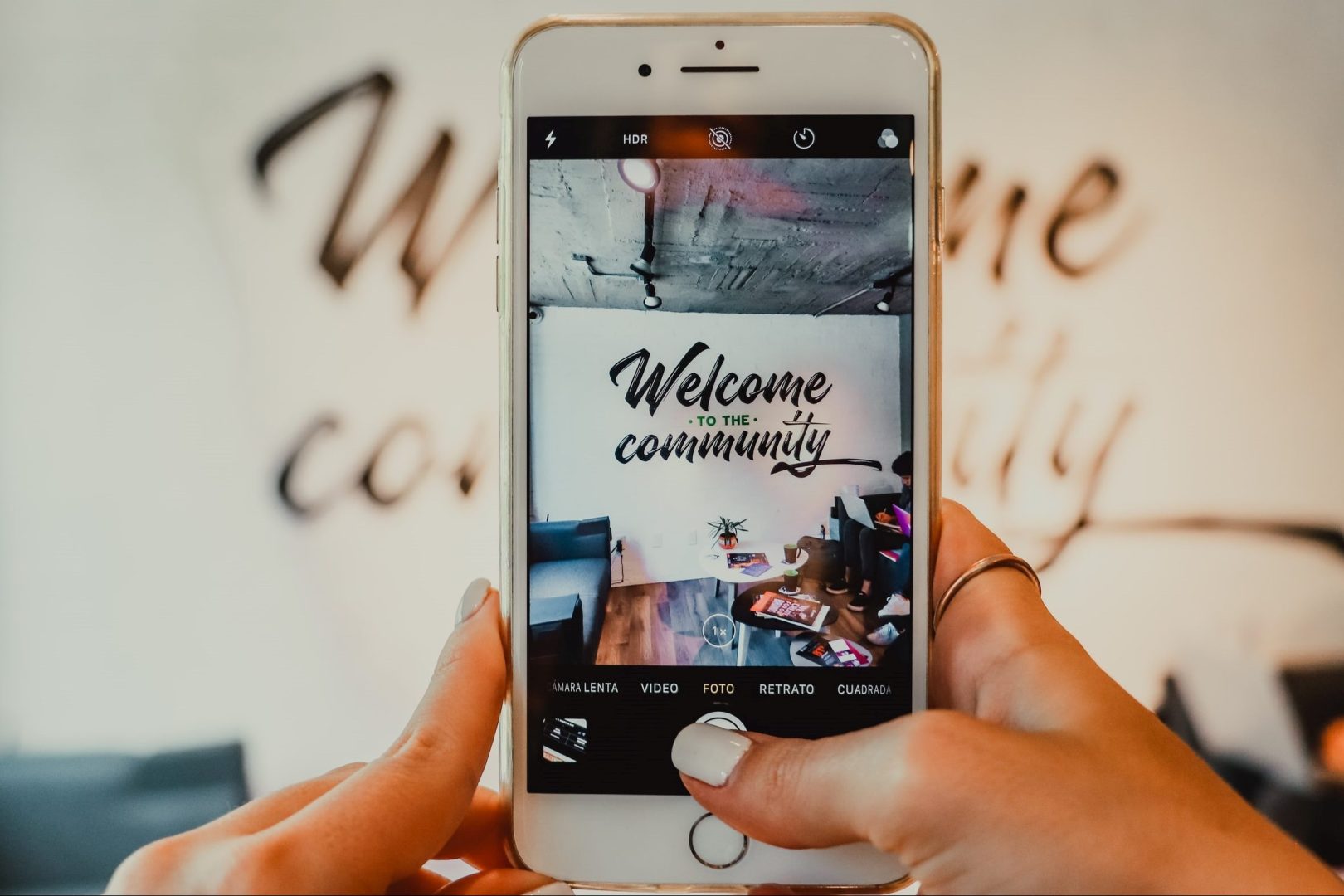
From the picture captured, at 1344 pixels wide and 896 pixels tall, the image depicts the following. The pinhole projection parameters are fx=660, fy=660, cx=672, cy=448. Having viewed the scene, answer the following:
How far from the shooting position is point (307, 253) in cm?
71

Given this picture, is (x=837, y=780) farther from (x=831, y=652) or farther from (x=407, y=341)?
(x=407, y=341)

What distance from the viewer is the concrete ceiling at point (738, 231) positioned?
38 centimetres

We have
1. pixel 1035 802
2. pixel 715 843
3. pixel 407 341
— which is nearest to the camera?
pixel 1035 802

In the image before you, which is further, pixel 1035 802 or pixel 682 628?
pixel 682 628

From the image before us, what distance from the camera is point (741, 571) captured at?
1.29 ft

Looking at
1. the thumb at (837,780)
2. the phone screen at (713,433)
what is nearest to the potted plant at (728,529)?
the phone screen at (713,433)

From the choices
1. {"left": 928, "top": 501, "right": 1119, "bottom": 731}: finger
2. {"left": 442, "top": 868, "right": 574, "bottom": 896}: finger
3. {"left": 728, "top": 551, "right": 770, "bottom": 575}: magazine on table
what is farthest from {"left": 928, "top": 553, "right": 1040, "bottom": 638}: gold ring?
{"left": 442, "top": 868, "right": 574, "bottom": 896}: finger

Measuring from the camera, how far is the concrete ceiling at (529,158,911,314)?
38cm

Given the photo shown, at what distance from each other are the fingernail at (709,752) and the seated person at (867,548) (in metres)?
0.10

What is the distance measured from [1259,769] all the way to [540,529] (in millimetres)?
867

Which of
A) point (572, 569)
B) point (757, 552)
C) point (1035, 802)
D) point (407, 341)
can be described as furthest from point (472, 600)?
point (407, 341)

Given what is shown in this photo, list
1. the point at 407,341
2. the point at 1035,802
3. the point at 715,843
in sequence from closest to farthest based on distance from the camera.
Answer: the point at 1035,802
the point at 715,843
the point at 407,341

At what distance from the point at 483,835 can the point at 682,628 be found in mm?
167

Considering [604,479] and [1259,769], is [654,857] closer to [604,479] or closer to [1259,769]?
[604,479]
